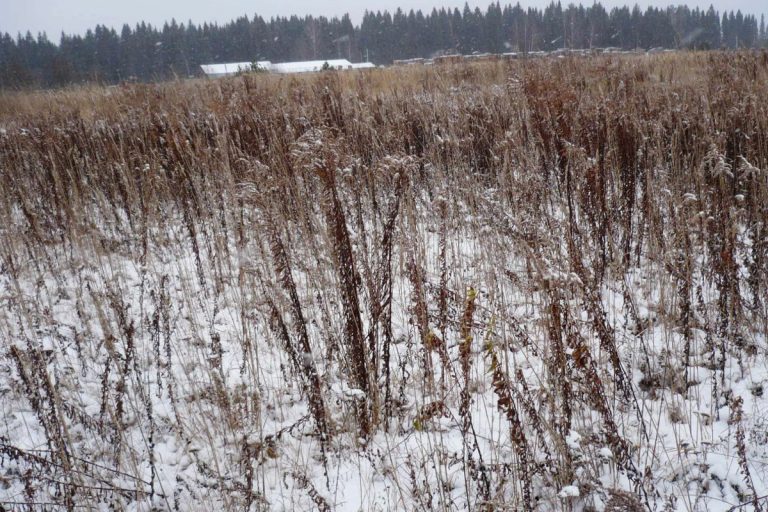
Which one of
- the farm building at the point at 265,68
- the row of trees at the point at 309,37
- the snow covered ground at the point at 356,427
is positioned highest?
the row of trees at the point at 309,37

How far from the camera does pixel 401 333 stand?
3.33 meters

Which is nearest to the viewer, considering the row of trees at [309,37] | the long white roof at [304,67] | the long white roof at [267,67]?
the long white roof at [267,67]

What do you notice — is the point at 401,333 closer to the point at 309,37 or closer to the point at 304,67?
the point at 304,67

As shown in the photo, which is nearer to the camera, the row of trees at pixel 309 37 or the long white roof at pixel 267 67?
the long white roof at pixel 267 67

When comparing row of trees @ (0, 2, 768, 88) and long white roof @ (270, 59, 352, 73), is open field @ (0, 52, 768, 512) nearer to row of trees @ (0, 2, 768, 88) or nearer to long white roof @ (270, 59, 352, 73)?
long white roof @ (270, 59, 352, 73)

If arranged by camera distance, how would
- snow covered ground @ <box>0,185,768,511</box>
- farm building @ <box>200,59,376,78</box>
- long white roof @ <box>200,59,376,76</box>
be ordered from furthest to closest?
1. long white roof @ <box>200,59,376,76</box>
2. farm building @ <box>200,59,376,78</box>
3. snow covered ground @ <box>0,185,768,511</box>

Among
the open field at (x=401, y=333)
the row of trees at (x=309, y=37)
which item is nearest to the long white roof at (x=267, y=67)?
the open field at (x=401, y=333)

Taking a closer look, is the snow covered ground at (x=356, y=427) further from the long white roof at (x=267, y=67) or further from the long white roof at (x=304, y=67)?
the long white roof at (x=304, y=67)

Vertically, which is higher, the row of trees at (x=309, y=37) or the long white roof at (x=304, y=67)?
the row of trees at (x=309, y=37)

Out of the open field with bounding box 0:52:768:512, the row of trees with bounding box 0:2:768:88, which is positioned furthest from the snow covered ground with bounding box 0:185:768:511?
the row of trees with bounding box 0:2:768:88

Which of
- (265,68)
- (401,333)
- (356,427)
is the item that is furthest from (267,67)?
(356,427)

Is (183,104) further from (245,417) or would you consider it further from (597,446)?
(597,446)

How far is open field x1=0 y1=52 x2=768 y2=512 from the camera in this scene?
6.73 ft

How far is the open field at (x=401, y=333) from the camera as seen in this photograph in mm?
2051
